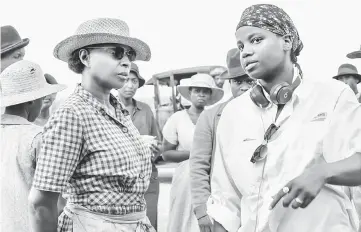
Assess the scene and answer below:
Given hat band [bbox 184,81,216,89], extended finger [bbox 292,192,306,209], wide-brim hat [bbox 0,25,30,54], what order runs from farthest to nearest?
hat band [bbox 184,81,216,89]
wide-brim hat [bbox 0,25,30,54]
extended finger [bbox 292,192,306,209]

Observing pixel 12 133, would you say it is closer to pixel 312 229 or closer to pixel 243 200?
pixel 243 200

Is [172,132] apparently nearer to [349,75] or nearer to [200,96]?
[200,96]

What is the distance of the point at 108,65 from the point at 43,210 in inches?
32.0

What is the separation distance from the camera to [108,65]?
252 cm

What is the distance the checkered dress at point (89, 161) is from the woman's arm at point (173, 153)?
252cm

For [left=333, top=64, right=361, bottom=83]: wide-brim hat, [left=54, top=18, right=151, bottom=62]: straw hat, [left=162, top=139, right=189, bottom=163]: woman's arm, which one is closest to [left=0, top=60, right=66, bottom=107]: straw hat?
[left=54, top=18, right=151, bottom=62]: straw hat

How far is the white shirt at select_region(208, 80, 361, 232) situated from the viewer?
2047mm

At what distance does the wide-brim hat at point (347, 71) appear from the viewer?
280 inches

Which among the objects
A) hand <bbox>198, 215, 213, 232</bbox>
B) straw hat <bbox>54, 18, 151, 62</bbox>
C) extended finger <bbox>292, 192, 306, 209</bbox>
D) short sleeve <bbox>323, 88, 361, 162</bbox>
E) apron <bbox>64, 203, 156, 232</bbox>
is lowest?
hand <bbox>198, 215, 213, 232</bbox>

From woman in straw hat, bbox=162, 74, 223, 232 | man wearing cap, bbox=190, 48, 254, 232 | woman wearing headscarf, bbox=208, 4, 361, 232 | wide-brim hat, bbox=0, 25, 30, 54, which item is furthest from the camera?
wide-brim hat, bbox=0, 25, 30, 54

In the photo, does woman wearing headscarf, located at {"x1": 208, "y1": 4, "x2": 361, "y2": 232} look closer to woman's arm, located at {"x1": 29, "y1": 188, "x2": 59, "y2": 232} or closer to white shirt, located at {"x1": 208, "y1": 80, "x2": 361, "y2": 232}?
white shirt, located at {"x1": 208, "y1": 80, "x2": 361, "y2": 232}

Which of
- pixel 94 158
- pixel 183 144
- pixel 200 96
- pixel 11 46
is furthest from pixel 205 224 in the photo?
pixel 11 46

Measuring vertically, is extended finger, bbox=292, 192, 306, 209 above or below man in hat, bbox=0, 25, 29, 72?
above

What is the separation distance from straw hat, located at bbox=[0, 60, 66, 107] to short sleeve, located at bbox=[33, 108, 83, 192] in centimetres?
110
